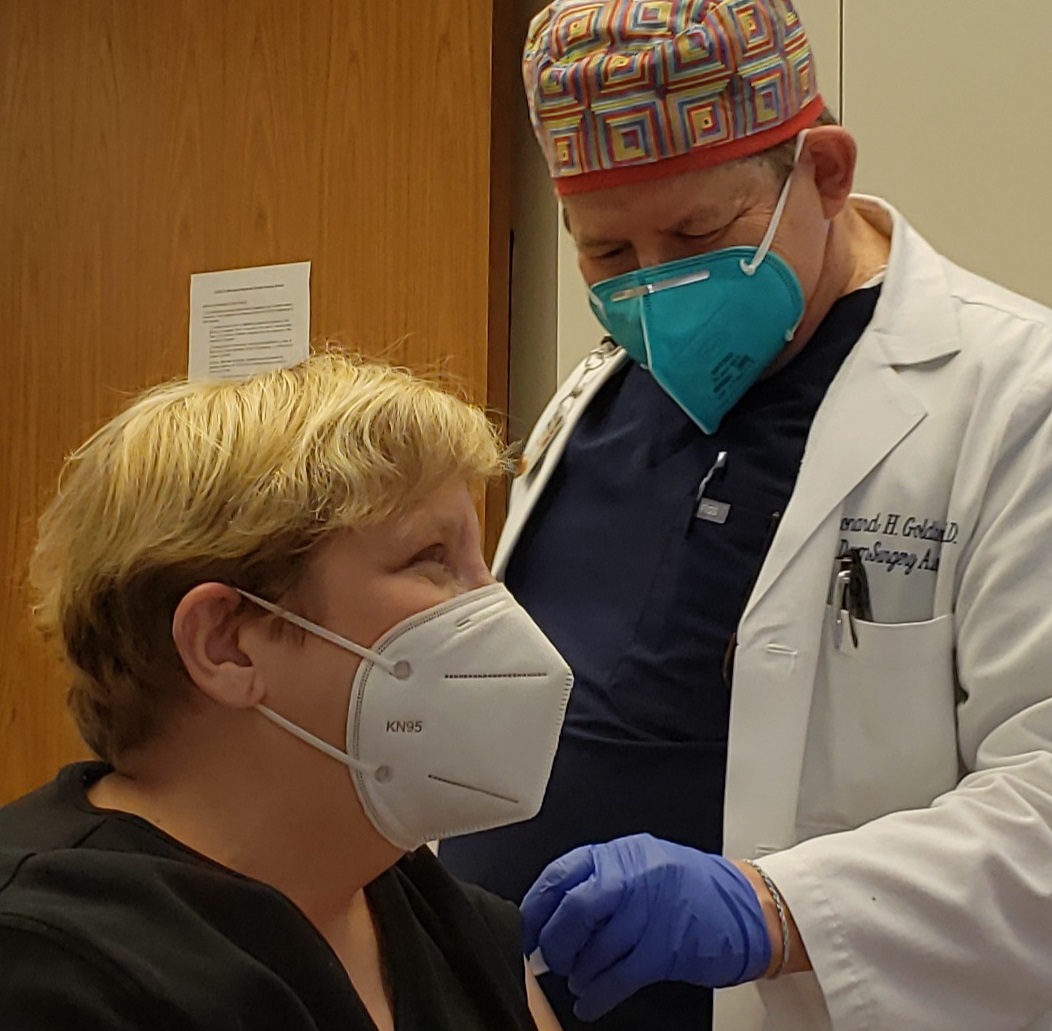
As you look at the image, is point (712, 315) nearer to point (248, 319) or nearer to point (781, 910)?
point (781, 910)

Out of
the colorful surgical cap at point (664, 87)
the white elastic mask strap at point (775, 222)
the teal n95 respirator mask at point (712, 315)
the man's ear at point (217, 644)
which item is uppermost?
the colorful surgical cap at point (664, 87)

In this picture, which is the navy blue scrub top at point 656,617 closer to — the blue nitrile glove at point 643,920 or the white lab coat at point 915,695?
the white lab coat at point 915,695

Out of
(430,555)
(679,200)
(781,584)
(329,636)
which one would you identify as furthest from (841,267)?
(329,636)

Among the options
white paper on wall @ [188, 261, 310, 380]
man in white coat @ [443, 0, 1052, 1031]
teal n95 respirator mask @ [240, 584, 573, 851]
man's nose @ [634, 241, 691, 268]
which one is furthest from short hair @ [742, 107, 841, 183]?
white paper on wall @ [188, 261, 310, 380]

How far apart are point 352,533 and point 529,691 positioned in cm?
19

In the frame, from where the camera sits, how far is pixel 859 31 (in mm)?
1951

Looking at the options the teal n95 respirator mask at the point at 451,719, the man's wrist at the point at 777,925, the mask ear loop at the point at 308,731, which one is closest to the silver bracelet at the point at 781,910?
the man's wrist at the point at 777,925

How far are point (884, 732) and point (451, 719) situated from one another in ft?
1.47

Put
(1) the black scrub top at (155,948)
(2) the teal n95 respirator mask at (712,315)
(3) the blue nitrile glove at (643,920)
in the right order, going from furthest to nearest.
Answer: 1. (2) the teal n95 respirator mask at (712,315)
2. (3) the blue nitrile glove at (643,920)
3. (1) the black scrub top at (155,948)

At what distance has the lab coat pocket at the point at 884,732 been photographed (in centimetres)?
128

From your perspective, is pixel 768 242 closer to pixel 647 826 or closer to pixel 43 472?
pixel 647 826

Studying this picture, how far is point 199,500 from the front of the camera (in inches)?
39.5

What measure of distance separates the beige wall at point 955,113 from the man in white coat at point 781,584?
15.8 inches

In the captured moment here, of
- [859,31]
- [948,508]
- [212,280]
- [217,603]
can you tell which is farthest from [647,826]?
[212,280]
